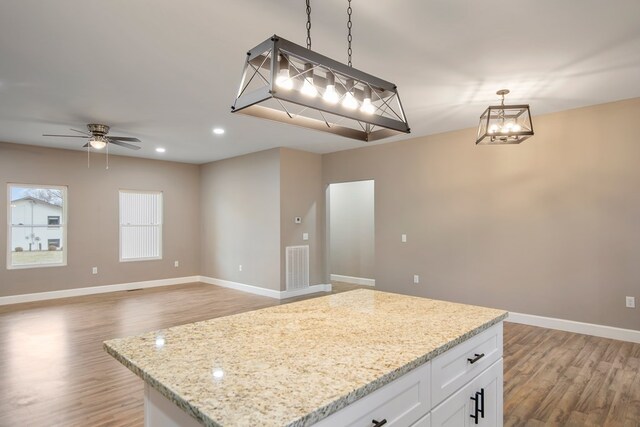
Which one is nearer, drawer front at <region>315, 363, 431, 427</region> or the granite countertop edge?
the granite countertop edge

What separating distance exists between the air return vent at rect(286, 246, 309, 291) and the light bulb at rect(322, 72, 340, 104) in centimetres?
525

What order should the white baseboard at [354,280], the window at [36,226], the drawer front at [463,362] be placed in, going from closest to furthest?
1. the drawer front at [463,362]
2. the window at [36,226]
3. the white baseboard at [354,280]

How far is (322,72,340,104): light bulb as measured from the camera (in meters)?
1.62

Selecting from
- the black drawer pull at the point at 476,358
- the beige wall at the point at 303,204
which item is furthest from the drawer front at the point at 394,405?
the beige wall at the point at 303,204

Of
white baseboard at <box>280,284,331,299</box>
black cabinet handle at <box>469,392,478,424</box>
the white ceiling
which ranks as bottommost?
white baseboard at <box>280,284,331,299</box>

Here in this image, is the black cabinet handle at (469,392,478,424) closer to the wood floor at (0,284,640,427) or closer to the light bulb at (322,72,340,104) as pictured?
the wood floor at (0,284,640,427)

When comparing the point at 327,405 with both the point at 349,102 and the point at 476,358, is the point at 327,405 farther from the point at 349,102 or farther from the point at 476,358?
the point at 349,102

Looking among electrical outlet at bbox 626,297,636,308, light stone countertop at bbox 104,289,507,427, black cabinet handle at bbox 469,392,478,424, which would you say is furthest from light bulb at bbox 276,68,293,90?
electrical outlet at bbox 626,297,636,308

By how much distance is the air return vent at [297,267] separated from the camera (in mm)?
6770

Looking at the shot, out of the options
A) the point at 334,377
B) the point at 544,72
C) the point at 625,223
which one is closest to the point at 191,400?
the point at 334,377

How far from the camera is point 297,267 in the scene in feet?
22.6

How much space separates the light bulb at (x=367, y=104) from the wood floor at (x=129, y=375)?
7.91 feet

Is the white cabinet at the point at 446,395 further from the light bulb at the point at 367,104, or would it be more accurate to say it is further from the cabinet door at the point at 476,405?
the light bulb at the point at 367,104

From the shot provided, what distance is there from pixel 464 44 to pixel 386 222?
3.82 m
